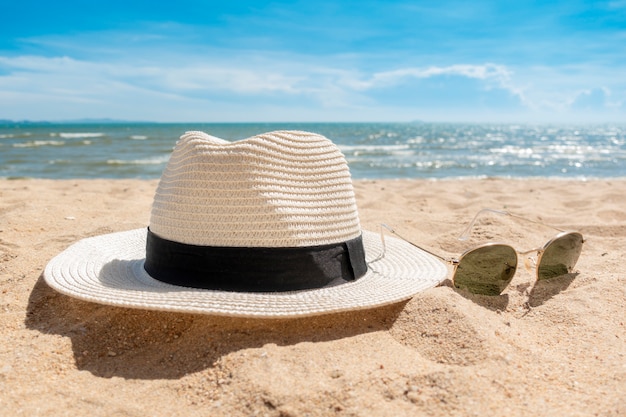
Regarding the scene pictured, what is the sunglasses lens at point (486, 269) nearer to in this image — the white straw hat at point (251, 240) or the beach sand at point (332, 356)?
the beach sand at point (332, 356)

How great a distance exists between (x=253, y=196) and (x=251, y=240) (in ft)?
0.55

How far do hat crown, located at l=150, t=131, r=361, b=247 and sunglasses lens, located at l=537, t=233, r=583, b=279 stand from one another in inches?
45.6

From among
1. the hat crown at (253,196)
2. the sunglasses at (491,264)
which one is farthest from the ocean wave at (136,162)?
the sunglasses at (491,264)

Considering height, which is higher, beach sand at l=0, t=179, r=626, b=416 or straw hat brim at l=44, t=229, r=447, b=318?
straw hat brim at l=44, t=229, r=447, b=318

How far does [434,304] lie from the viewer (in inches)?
79.4

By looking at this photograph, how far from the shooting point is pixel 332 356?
67.7 inches

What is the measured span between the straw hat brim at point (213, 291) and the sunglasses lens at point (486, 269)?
126mm

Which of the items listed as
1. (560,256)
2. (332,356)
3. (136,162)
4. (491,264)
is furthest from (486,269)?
(136,162)

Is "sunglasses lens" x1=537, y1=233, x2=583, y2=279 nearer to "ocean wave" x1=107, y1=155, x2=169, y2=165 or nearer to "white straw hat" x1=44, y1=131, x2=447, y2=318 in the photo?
"white straw hat" x1=44, y1=131, x2=447, y2=318

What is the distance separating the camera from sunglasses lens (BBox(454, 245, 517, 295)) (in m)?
2.28

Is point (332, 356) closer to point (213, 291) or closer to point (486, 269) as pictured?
point (213, 291)

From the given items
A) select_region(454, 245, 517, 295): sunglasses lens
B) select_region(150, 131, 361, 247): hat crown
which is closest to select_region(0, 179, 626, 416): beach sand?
select_region(454, 245, 517, 295): sunglasses lens

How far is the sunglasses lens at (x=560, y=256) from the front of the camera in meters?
2.55

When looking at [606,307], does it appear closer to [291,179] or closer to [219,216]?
[291,179]
